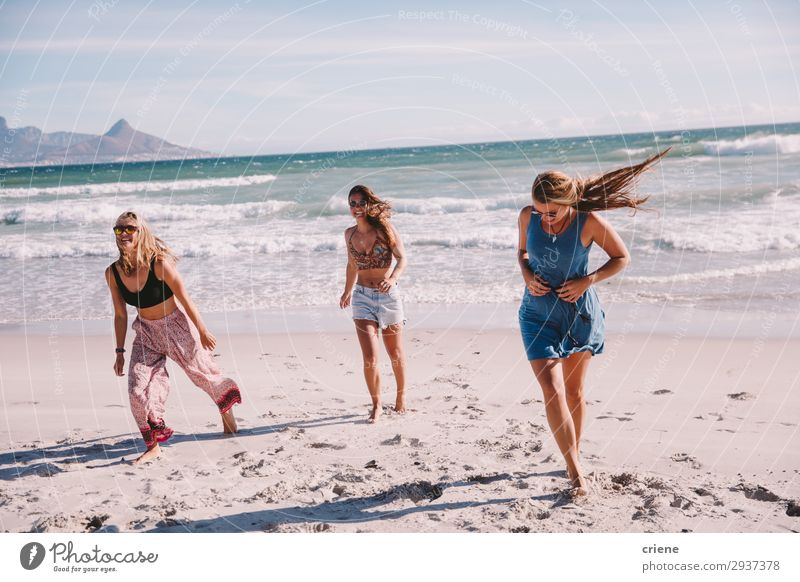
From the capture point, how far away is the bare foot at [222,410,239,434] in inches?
246

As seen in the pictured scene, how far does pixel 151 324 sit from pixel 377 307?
6.51 ft

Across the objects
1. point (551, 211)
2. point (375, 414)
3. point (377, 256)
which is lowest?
point (375, 414)

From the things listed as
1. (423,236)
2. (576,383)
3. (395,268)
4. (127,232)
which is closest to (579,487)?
(576,383)

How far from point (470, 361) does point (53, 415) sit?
14.8ft

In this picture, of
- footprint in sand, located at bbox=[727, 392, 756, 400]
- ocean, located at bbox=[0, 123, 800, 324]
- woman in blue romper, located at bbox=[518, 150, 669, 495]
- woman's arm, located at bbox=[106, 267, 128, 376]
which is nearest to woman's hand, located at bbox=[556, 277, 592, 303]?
woman in blue romper, located at bbox=[518, 150, 669, 495]

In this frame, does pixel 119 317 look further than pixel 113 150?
No

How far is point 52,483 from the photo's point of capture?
5391 mm

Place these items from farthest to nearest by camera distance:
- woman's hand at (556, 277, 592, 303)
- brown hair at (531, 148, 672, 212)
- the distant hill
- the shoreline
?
the distant hill < the shoreline < woman's hand at (556, 277, 592, 303) < brown hair at (531, 148, 672, 212)

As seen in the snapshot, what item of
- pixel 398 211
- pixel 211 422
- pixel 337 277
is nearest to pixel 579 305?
pixel 211 422

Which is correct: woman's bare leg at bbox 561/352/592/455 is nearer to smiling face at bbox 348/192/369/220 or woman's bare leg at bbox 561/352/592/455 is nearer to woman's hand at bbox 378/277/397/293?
woman's hand at bbox 378/277/397/293

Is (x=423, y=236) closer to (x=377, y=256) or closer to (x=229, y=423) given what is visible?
(x=377, y=256)

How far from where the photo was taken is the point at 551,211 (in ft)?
14.8

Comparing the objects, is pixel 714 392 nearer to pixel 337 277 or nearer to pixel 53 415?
pixel 53 415

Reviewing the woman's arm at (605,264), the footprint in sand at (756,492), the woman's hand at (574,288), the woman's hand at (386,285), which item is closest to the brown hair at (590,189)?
the woman's arm at (605,264)
